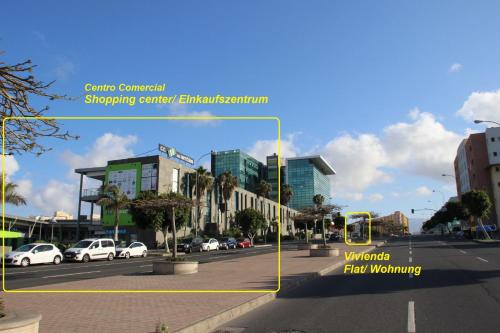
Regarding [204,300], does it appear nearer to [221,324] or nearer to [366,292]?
[221,324]

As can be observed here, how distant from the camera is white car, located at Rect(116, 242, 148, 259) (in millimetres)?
37406

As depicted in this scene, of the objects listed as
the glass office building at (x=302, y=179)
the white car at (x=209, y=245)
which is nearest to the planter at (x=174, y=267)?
the white car at (x=209, y=245)

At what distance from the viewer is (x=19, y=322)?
17.7 feet

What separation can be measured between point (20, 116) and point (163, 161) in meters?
53.8

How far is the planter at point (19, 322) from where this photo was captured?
5279mm

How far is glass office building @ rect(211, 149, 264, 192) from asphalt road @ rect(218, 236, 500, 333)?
9839 cm

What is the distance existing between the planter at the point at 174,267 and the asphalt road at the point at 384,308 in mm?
5225

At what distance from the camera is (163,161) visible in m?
59.6

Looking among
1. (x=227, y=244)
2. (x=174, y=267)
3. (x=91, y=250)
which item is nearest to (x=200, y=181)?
(x=227, y=244)

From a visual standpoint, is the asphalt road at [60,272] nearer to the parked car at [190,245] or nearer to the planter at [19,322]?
the planter at [19,322]

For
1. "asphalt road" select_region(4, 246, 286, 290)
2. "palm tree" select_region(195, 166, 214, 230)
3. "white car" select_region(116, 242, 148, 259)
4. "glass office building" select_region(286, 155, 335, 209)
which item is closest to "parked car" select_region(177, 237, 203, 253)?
"white car" select_region(116, 242, 148, 259)

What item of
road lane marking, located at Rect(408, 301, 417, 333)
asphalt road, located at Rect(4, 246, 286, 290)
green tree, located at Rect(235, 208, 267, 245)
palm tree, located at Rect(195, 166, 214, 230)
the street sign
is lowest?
asphalt road, located at Rect(4, 246, 286, 290)

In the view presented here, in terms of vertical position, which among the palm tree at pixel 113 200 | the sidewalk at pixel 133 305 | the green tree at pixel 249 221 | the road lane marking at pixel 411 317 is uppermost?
the palm tree at pixel 113 200

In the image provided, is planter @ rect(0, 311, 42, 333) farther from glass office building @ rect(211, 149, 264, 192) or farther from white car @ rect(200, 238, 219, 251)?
glass office building @ rect(211, 149, 264, 192)
